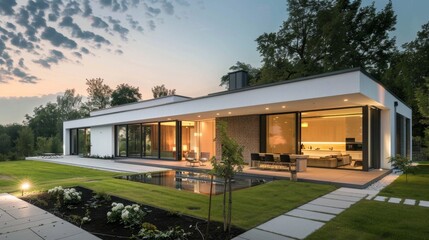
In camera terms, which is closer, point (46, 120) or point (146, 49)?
point (146, 49)

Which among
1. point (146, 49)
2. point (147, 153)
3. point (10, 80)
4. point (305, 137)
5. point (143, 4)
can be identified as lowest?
point (147, 153)

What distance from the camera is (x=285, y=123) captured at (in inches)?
543

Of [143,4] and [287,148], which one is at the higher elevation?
[143,4]

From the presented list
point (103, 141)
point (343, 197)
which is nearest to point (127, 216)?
point (343, 197)

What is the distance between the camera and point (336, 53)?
24.1 meters

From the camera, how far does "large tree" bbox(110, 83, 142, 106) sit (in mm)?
48594

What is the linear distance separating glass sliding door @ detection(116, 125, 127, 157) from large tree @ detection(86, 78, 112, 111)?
3182cm

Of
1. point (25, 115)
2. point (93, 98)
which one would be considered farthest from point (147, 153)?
point (25, 115)

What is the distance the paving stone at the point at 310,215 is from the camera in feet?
16.6

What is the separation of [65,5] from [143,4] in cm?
354

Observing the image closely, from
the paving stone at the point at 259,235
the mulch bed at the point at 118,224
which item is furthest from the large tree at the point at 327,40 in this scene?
the paving stone at the point at 259,235

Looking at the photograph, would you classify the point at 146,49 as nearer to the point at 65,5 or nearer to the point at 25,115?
the point at 65,5

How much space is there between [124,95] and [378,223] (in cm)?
4881

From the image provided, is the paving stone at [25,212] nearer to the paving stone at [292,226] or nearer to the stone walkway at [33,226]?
the stone walkway at [33,226]
